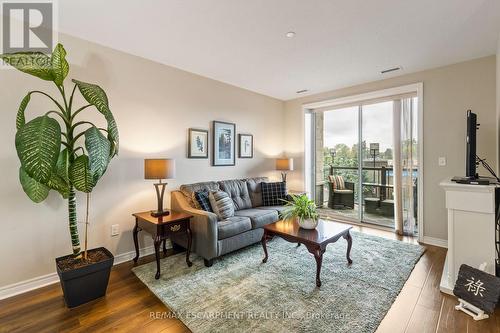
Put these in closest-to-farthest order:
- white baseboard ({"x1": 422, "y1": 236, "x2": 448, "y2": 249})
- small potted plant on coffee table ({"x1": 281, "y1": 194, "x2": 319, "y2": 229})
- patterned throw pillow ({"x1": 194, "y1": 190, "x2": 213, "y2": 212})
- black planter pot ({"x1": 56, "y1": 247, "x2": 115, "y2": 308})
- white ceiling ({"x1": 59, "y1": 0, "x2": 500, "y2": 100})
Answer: black planter pot ({"x1": 56, "y1": 247, "x2": 115, "y2": 308}) → white ceiling ({"x1": 59, "y1": 0, "x2": 500, "y2": 100}) → small potted plant on coffee table ({"x1": 281, "y1": 194, "x2": 319, "y2": 229}) → patterned throw pillow ({"x1": 194, "y1": 190, "x2": 213, "y2": 212}) → white baseboard ({"x1": 422, "y1": 236, "x2": 448, "y2": 249})

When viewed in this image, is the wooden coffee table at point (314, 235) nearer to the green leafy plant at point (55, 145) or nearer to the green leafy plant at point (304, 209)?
the green leafy plant at point (304, 209)

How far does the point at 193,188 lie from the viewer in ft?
10.9

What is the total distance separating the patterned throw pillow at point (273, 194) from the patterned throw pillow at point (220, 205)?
1.01 metres

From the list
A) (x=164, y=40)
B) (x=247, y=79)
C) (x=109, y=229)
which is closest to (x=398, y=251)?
(x=247, y=79)

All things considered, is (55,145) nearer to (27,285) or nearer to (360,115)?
(27,285)

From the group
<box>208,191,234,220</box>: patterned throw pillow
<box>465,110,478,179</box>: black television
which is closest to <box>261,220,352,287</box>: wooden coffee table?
<box>208,191,234,220</box>: patterned throw pillow

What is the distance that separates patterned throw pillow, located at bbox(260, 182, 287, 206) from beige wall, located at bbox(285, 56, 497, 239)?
223cm

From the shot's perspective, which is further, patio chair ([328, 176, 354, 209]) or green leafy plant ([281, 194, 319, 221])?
patio chair ([328, 176, 354, 209])

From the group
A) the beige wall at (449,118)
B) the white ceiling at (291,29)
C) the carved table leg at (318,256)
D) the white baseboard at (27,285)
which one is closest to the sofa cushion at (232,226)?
the carved table leg at (318,256)

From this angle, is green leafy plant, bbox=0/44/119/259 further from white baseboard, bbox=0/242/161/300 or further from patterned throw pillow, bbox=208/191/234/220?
patterned throw pillow, bbox=208/191/234/220

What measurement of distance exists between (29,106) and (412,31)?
13.3 ft

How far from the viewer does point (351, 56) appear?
10.2 ft

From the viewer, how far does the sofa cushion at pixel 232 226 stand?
280 centimetres

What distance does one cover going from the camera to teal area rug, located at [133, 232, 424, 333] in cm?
183
